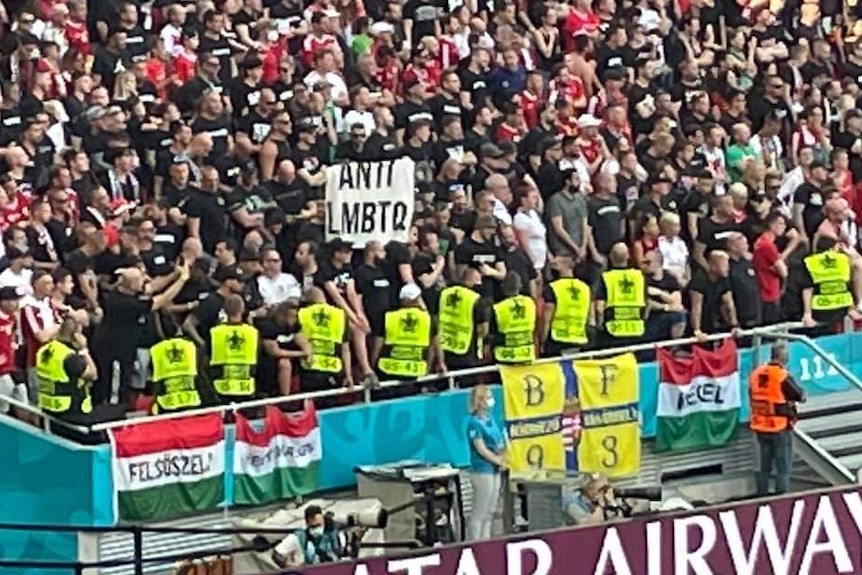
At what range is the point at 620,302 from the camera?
23.3m

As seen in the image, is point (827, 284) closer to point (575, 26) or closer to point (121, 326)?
point (575, 26)

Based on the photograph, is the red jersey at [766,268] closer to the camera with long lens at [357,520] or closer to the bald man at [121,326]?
the camera with long lens at [357,520]

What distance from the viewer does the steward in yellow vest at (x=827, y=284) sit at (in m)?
24.2

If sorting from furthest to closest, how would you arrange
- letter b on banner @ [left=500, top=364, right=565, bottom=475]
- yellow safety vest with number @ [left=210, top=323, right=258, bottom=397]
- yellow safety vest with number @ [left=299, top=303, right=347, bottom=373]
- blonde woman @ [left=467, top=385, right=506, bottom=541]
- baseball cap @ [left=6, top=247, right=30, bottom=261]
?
letter b on banner @ [left=500, top=364, right=565, bottom=475] < blonde woman @ [left=467, top=385, right=506, bottom=541] < yellow safety vest with number @ [left=299, top=303, right=347, bottom=373] < yellow safety vest with number @ [left=210, top=323, right=258, bottom=397] < baseball cap @ [left=6, top=247, right=30, bottom=261]

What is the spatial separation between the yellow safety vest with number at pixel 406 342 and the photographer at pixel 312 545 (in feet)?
10.5

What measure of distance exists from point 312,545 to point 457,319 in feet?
13.0

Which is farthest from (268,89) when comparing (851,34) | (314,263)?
(851,34)

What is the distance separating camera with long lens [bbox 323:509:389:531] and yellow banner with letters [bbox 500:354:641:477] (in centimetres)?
276

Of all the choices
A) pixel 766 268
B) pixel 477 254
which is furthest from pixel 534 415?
pixel 766 268

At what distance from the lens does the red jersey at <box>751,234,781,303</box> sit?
2417cm

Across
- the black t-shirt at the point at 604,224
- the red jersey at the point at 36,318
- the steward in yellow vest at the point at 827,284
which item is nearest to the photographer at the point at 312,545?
the red jersey at the point at 36,318

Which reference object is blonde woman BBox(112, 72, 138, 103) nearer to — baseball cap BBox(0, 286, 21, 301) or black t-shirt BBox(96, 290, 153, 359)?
black t-shirt BBox(96, 290, 153, 359)

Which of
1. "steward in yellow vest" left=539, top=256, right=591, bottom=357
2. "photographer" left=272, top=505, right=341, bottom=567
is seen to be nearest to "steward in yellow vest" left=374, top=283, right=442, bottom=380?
"steward in yellow vest" left=539, top=256, right=591, bottom=357

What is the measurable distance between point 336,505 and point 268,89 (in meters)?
4.63
